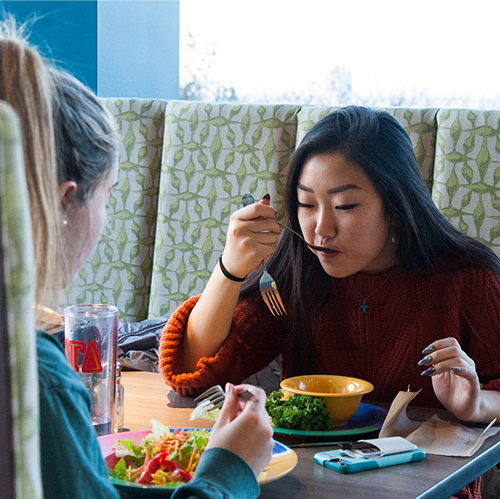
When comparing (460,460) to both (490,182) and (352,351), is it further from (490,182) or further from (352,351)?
(490,182)

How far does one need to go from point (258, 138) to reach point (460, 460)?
1.62 m

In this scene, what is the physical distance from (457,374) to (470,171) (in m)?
1.13

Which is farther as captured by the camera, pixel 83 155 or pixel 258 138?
pixel 258 138

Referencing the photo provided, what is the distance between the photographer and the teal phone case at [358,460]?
811mm

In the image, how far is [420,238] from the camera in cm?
137

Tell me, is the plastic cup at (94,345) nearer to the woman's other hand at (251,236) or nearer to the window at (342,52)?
the woman's other hand at (251,236)

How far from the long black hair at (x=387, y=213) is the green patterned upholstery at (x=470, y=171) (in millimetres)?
576

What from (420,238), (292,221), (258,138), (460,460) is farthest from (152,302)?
(460,460)

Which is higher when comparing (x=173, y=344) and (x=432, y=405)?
(x=173, y=344)

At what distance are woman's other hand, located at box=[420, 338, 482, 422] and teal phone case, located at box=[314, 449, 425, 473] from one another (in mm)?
157

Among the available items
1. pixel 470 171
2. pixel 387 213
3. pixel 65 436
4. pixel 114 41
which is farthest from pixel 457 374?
pixel 114 41

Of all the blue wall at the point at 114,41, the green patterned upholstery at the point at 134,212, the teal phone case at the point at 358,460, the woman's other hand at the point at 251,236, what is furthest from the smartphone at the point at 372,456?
the blue wall at the point at 114,41

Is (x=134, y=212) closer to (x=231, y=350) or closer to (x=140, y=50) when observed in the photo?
(x=140, y=50)

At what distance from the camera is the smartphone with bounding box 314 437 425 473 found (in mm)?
815
